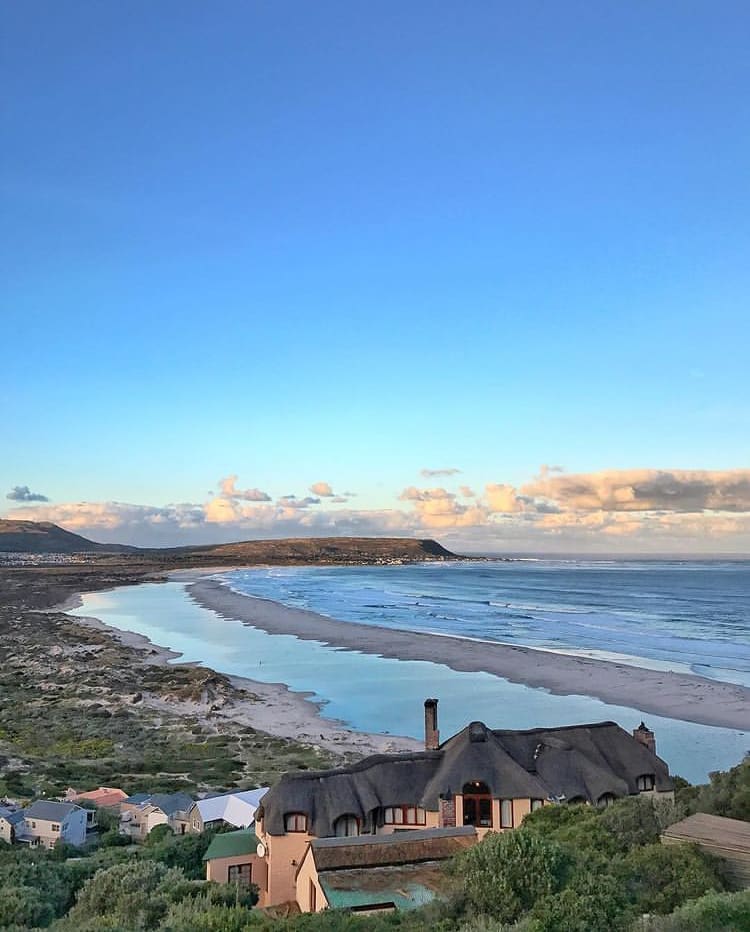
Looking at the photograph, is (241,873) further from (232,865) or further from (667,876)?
(667,876)

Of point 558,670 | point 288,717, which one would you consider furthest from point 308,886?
point 558,670

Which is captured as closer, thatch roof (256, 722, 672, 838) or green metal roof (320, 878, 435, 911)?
green metal roof (320, 878, 435, 911)

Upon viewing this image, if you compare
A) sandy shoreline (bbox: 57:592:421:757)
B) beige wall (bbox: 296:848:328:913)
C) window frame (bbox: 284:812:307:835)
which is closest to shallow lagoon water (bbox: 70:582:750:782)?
sandy shoreline (bbox: 57:592:421:757)

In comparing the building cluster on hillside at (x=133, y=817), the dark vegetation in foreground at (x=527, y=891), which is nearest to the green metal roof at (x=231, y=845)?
the dark vegetation in foreground at (x=527, y=891)

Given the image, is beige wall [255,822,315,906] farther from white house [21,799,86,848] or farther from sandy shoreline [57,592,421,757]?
sandy shoreline [57,592,421,757]

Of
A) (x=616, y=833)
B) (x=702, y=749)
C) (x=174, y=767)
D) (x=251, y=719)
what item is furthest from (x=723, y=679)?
(x=616, y=833)

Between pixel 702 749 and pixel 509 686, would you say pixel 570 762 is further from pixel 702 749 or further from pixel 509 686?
pixel 509 686
